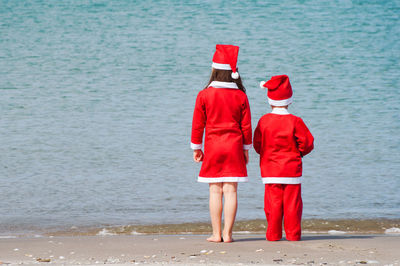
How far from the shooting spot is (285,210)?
4.92 metres

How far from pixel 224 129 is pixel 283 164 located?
0.51 meters

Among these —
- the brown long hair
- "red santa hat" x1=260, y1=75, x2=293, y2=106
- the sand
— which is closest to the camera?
the sand

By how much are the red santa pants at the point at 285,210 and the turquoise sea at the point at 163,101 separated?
5.44 feet

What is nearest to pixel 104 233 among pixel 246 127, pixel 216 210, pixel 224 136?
pixel 216 210

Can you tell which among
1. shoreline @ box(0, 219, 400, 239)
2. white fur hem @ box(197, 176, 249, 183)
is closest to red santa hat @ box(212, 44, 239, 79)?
white fur hem @ box(197, 176, 249, 183)

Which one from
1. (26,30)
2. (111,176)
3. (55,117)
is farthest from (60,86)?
(111,176)

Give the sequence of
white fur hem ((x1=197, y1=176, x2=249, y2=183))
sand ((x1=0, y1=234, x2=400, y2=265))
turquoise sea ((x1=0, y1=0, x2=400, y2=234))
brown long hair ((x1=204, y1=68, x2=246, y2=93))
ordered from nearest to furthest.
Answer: sand ((x1=0, y1=234, x2=400, y2=265))
white fur hem ((x1=197, y1=176, x2=249, y2=183))
brown long hair ((x1=204, y1=68, x2=246, y2=93))
turquoise sea ((x1=0, y1=0, x2=400, y2=234))

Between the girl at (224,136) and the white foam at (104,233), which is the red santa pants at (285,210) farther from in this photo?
the white foam at (104,233)

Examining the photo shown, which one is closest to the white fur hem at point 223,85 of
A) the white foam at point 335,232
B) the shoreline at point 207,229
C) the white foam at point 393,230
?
the shoreline at point 207,229

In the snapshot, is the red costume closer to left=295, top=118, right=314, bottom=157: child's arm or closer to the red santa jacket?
the red santa jacket

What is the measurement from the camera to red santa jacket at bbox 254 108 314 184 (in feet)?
16.0

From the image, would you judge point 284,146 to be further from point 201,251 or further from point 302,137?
point 201,251

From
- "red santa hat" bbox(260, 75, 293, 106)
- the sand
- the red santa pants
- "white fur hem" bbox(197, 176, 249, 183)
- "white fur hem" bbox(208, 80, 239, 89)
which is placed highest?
"white fur hem" bbox(208, 80, 239, 89)

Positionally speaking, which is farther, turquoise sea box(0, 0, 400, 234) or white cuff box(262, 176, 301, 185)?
turquoise sea box(0, 0, 400, 234)
